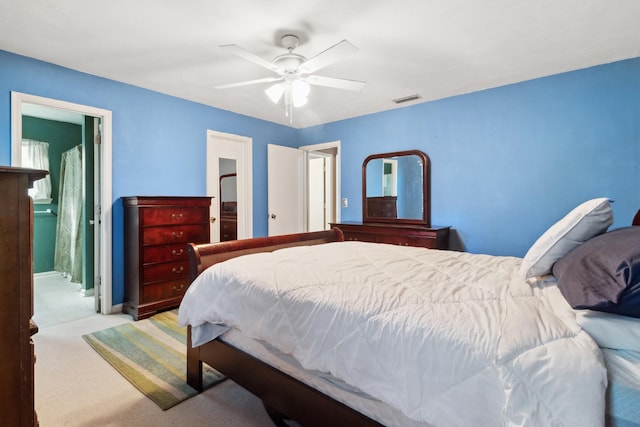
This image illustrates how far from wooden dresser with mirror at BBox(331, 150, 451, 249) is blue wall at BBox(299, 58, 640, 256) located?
0.12 metres

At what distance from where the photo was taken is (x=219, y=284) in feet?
5.42

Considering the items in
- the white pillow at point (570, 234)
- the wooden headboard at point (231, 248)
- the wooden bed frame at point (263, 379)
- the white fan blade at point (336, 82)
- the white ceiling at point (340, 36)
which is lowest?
the wooden bed frame at point (263, 379)

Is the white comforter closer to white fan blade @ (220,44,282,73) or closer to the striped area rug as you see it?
the striped area rug

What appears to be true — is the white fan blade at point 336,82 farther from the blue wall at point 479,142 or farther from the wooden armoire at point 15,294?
the wooden armoire at point 15,294

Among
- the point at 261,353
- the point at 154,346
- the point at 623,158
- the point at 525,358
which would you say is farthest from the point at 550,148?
the point at 154,346

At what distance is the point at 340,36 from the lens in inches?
94.0

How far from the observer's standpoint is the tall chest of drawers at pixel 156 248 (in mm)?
3137

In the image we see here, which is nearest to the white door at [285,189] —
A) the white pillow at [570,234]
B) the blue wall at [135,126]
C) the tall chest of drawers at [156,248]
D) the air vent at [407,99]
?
the blue wall at [135,126]

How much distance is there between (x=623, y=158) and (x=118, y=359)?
442 cm

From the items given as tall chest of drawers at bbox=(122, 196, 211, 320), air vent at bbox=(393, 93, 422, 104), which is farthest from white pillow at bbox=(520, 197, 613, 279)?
tall chest of drawers at bbox=(122, 196, 211, 320)

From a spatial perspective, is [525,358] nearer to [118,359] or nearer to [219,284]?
[219,284]

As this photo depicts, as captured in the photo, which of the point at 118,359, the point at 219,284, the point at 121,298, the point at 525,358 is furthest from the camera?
the point at 121,298

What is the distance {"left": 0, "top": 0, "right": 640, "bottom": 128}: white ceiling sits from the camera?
2.05 meters

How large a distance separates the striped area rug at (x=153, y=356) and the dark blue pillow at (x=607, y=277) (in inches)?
77.1
